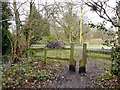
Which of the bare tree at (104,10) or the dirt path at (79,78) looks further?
the dirt path at (79,78)

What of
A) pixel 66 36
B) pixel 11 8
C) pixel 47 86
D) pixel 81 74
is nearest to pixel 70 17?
pixel 66 36

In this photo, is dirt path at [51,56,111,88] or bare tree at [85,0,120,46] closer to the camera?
bare tree at [85,0,120,46]

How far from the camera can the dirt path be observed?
538 cm

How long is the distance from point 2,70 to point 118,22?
3651 millimetres

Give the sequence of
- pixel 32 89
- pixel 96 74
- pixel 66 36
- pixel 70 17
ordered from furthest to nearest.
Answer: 1. pixel 66 36
2. pixel 70 17
3. pixel 96 74
4. pixel 32 89

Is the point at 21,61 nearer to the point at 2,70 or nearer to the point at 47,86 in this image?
the point at 2,70

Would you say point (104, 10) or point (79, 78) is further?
point (79, 78)

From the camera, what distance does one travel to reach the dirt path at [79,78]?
5.38 meters

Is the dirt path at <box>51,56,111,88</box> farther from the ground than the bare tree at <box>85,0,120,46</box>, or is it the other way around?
the bare tree at <box>85,0,120,46</box>

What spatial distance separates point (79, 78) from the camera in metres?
5.88

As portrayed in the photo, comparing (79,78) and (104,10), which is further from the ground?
(104,10)

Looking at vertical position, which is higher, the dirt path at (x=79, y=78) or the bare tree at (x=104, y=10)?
the bare tree at (x=104, y=10)

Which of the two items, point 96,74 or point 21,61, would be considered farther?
point 21,61

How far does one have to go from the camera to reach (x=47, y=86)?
17.5 feet
